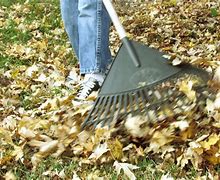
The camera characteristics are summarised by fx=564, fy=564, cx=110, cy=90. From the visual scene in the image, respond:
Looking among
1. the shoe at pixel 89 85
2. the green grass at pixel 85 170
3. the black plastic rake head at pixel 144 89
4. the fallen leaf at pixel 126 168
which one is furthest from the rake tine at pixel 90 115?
the shoe at pixel 89 85

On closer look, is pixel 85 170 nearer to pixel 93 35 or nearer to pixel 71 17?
pixel 93 35

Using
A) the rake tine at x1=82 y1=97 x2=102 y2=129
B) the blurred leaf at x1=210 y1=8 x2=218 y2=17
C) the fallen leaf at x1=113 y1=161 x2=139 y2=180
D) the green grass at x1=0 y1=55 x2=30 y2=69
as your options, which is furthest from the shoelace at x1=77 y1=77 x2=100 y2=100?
the blurred leaf at x1=210 y1=8 x2=218 y2=17

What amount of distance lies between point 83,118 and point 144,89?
0.50 metres

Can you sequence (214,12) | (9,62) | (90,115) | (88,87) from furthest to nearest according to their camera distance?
(214,12), (9,62), (88,87), (90,115)

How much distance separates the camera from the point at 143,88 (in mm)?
2852

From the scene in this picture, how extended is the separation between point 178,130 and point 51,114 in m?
0.98

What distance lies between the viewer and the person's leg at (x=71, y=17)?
3994mm

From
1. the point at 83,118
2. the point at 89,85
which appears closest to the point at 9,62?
the point at 89,85

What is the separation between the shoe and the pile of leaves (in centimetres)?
8

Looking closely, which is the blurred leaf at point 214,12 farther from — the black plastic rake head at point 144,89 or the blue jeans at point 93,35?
the black plastic rake head at point 144,89

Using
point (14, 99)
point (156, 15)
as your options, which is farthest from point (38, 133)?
point (156, 15)

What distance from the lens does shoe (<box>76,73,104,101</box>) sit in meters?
3.72

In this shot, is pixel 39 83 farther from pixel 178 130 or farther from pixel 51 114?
pixel 178 130

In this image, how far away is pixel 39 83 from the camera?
4797 mm
